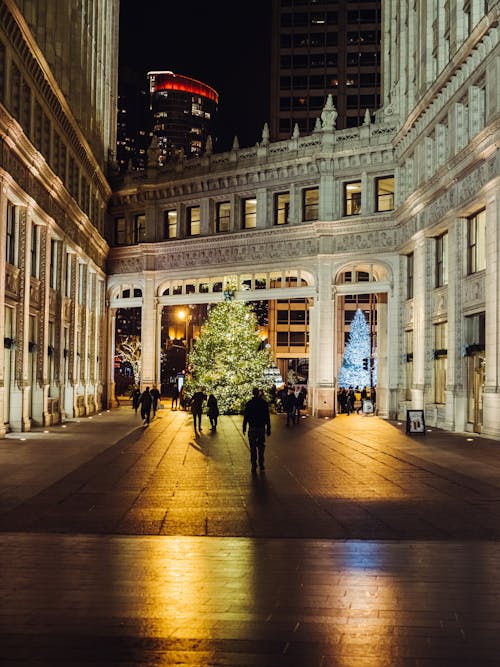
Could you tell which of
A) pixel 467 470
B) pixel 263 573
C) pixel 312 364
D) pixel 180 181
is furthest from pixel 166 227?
pixel 263 573

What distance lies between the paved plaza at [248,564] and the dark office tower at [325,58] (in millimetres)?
90366

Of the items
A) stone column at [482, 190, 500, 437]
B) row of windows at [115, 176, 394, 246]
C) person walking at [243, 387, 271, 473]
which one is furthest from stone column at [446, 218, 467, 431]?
person walking at [243, 387, 271, 473]

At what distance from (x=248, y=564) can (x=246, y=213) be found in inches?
1840

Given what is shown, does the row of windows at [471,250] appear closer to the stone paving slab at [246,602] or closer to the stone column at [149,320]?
the stone column at [149,320]

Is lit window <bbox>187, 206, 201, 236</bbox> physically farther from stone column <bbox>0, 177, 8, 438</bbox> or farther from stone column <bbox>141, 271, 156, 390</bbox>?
stone column <bbox>0, 177, 8, 438</bbox>

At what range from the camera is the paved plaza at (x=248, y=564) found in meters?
7.09

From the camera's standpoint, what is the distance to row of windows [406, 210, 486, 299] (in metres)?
35.0

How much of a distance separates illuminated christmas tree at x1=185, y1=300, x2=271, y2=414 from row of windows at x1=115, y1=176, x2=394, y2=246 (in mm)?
7273

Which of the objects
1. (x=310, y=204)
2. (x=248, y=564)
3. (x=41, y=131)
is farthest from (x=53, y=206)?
(x=248, y=564)

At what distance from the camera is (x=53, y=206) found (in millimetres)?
40531

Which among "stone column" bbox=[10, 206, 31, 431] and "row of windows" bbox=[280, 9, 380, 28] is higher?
"row of windows" bbox=[280, 9, 380, 28]

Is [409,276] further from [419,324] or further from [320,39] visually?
[320,39]

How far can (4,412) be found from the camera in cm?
3256

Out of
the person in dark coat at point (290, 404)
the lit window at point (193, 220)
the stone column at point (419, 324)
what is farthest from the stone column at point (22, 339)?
the lit window at point (193, 220)
